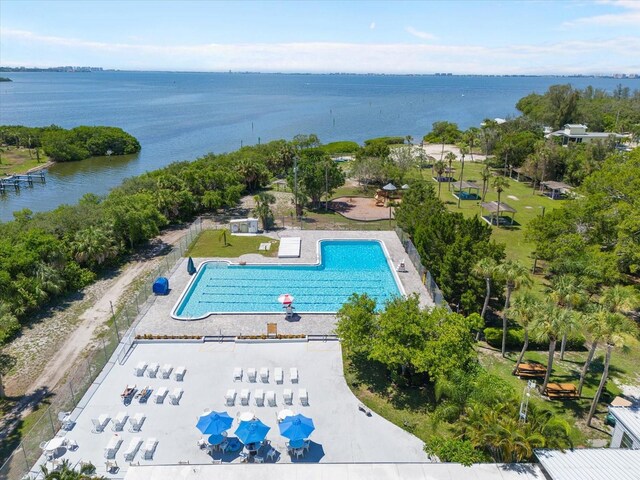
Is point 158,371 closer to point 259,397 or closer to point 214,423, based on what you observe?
point 259,397

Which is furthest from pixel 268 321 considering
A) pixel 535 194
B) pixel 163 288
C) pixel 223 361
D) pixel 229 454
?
pixel 535 194

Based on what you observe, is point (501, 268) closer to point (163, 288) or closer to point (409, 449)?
point (409, 449)

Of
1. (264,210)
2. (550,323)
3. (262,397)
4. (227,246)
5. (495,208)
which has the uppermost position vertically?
(550,323)

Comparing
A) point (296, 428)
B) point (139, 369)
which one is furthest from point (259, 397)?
point (139, 369)

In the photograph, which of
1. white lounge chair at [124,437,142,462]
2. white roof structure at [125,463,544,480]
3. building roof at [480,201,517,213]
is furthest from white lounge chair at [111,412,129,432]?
building roof at [480,201,517,213]

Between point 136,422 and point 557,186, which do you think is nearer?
point 136,422

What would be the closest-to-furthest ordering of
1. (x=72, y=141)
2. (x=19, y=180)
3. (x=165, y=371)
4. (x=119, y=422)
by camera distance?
(x=119, y=422), (x=165, y=371), (x=19, y=180), (x=72, y=141)

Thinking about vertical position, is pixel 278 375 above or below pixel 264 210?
below

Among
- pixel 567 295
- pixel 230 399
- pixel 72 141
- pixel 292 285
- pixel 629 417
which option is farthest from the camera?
pixel 72 141
